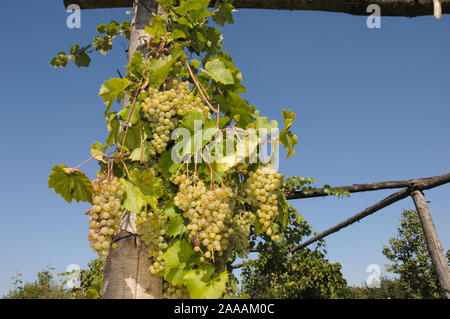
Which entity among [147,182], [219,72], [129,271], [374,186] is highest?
[374,186]

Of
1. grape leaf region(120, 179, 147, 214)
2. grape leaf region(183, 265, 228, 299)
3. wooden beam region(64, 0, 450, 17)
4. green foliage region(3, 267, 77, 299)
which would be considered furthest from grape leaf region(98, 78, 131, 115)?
green foliage region(3, 267, 77, 299)

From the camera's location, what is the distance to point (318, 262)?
8555 mm

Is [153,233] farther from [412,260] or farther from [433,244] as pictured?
[412,260]

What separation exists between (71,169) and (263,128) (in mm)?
996

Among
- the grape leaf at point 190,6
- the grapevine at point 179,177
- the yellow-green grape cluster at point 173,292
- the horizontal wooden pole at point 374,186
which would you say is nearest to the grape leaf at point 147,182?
the grapevine at point 179,177

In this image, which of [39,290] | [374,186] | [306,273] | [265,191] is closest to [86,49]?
[265,191]

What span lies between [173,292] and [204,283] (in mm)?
254

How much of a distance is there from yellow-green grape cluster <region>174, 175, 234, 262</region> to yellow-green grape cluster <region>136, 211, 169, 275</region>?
0.23 metres

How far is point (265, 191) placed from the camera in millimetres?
1530

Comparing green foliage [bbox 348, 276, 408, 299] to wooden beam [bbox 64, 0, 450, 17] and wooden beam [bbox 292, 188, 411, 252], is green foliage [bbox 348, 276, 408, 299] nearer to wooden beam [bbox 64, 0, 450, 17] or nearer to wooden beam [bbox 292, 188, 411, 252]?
wooden beam [bbox 292, 188, 411, 252]

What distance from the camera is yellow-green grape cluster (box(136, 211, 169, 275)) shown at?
5.16ft

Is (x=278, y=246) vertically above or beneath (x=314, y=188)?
beneath
